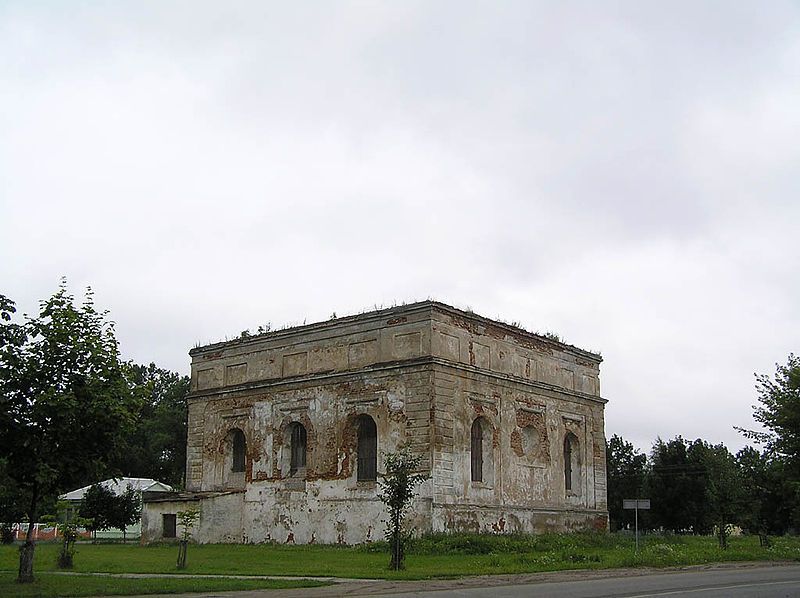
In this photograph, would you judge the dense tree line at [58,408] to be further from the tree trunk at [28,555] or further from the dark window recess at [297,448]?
the dark window recess at [297,448]

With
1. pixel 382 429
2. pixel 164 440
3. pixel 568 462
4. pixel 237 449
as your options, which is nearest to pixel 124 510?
pixel 164 440

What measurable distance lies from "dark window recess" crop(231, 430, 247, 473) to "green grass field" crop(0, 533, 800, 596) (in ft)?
14.9

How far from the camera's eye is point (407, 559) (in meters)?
26.5

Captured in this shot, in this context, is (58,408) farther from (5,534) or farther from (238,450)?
(5,534)

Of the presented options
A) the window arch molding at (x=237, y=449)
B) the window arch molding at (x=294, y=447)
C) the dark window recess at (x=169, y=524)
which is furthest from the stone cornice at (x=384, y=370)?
the dark window recess at (x=169, y=524)

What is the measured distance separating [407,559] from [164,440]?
3999cm

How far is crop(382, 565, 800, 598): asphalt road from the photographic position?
14766 mm

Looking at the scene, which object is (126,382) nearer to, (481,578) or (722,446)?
(481,578)

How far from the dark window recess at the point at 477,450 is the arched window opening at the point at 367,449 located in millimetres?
3800

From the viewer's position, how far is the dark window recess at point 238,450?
38875 millimetres

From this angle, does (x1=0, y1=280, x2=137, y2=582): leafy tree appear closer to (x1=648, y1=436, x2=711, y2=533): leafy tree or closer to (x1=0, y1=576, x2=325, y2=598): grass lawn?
(x1=0, y1=576, x2=325, y2=598): grass lawn

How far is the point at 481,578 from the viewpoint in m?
19.8

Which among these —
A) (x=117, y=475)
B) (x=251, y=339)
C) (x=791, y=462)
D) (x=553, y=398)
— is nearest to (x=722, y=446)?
(x=791, y=462)

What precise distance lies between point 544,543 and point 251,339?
51.1 feet
